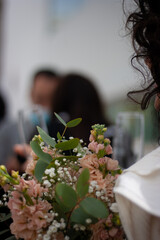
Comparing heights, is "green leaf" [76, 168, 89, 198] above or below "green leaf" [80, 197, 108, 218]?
above

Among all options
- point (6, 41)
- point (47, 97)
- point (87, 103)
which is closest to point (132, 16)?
point (87, 103)

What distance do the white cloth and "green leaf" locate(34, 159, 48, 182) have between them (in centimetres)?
17

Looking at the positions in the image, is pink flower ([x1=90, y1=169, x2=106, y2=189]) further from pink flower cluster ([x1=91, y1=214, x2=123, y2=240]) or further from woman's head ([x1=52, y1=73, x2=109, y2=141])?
woman's head ([x1=52, y1=73, x2=109, y2=141])

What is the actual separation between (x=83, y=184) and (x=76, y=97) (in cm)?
192

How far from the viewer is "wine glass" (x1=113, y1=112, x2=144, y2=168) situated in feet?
5.21

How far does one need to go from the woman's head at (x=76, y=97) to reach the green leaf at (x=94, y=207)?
1.79m

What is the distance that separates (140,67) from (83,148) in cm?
32

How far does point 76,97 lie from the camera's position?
8.73ft

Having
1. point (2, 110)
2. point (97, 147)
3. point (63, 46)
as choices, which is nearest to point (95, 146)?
point (97, 147)

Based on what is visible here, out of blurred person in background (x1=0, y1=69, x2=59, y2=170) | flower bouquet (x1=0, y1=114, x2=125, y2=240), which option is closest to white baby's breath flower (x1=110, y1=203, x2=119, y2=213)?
flower bouquet (x1=0, y1=114, x2=125, y2=240)

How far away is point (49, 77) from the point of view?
343 cm

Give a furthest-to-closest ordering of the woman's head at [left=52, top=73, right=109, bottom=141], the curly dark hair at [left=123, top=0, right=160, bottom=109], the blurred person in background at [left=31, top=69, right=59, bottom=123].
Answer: the blurred person in background at [left=31, top=69, right=59, bottom=123], the woman's head at [left=52, top=73, right=109, bottom=141], the curly dark hair at [left=123, top=0, right=160, bottom=109]

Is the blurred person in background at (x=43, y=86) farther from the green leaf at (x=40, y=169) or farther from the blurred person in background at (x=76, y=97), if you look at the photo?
the green leaf at (x=40, y=169)

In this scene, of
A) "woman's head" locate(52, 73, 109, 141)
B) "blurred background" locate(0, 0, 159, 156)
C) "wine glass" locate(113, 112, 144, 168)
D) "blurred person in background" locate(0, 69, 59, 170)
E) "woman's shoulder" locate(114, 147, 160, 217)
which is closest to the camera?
"woman's shoulder" locate(114, 147, 160, 217)
